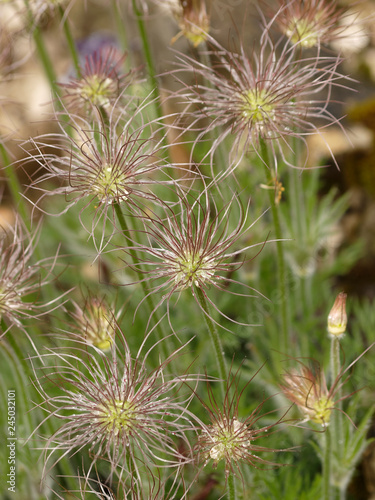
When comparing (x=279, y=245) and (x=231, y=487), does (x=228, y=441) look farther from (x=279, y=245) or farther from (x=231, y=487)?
(x=279, y=245)

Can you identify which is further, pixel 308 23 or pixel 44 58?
pixel 44 58

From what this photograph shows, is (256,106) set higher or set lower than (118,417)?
higher

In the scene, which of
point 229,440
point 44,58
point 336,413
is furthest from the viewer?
point 44,58

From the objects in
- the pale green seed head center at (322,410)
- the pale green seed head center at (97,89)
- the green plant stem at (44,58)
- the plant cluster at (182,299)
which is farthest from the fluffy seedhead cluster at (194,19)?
the pale green seed head center at (322,410)

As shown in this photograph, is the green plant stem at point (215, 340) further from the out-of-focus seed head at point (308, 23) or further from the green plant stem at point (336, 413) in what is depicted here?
the out-of-focus seed head at point (308, 23)

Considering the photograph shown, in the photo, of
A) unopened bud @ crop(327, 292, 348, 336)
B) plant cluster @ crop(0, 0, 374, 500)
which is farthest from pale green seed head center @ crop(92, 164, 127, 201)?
unopened bud @ crop(327, 292, 348, 336)

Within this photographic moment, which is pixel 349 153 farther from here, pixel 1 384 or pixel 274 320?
pixel 1 384

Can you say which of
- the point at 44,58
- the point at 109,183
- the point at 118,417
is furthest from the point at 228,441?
the point at 44,58

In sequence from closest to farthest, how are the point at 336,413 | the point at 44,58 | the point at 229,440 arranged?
the point at 229,440 < the point at 336,413 < the point at 44,58

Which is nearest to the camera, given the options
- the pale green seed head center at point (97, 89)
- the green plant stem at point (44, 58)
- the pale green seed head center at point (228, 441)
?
the pale green seed head center at point (228, 441)
